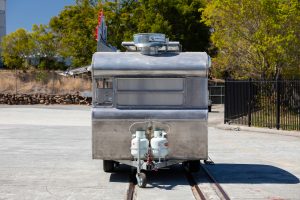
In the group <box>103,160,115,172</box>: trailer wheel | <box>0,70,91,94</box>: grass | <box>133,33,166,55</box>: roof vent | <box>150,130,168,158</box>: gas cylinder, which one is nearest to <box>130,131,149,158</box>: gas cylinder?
<box>150,130,168,158</box>: gas cylinder

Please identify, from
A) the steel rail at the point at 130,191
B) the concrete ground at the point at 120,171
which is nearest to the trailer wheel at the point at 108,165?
the concrete ground at the point at 120,171

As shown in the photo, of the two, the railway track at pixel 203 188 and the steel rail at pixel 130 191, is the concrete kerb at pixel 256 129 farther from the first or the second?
the steel rail at pixel 130 191

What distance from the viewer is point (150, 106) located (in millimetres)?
10688

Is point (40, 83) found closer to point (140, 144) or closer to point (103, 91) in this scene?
point (103, 91)

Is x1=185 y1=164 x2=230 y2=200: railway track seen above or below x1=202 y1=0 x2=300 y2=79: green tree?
below

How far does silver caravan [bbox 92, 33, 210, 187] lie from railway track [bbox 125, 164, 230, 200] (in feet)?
1.48

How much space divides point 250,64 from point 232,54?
103cm

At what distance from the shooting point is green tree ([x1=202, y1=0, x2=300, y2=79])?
25750 mm

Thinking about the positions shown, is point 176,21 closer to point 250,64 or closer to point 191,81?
point 250,64

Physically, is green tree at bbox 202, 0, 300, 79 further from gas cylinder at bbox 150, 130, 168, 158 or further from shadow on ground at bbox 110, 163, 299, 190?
gas cylinder at bbox 150, 130, 168, 158

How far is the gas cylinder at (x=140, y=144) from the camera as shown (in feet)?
33.2

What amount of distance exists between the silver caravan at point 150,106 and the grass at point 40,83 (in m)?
40.4

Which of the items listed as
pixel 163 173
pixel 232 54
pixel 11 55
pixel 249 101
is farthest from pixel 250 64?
pixel 11 55

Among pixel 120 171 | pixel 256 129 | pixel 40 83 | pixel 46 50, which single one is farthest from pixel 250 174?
pixel 46 50
